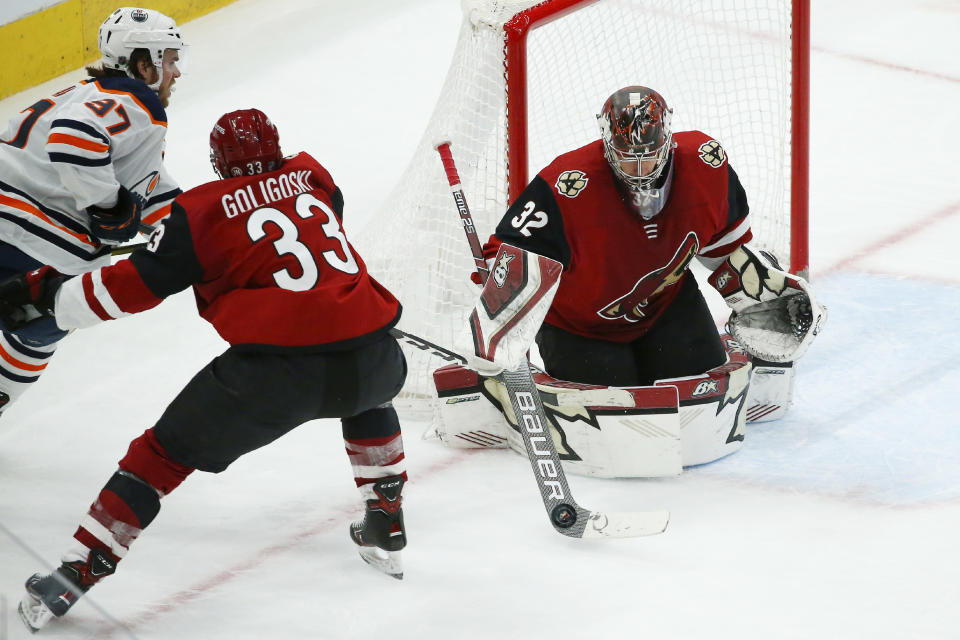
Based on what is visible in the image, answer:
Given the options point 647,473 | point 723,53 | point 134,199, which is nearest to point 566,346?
point 647,473

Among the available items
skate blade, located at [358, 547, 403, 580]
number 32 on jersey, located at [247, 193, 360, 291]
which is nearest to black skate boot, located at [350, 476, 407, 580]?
skate blade, located at [358, 547, 403, 580]

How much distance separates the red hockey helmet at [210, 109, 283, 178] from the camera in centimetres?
220

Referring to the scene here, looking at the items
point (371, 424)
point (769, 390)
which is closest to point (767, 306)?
point (769, 390)

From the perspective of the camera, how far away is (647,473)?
270 cm

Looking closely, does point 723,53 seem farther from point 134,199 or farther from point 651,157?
point 134,199

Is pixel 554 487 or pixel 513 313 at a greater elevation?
pixel 513 313

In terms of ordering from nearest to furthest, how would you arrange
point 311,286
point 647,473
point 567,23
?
point 311,286 → point 647,473 → point 567,23

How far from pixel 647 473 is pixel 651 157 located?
0.68 metres

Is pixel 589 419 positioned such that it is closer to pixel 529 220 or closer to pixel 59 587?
pixel 529 220

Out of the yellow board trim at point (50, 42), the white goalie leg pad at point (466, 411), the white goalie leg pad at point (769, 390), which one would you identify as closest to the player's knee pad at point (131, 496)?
the white goalie leg pad at point (466, 411)

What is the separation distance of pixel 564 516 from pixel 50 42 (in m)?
3.64

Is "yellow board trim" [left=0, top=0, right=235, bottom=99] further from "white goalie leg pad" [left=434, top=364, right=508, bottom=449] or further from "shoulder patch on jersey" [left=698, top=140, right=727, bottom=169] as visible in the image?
"shoulder patch on jersey" [left=698, top=140, right=727, bottom=169]

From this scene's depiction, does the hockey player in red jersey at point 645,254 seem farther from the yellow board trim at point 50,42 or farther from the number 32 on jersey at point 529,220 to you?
the yellow board trim at point 50,42

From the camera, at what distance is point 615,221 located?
2582 millimetres
